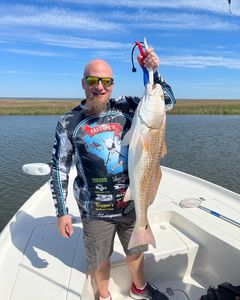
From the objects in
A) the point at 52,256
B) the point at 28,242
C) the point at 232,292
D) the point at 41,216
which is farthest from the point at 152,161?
the point at 41,216

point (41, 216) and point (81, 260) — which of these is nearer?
point (81, 260)

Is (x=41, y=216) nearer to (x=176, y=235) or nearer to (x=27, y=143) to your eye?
(x=176, y=235)

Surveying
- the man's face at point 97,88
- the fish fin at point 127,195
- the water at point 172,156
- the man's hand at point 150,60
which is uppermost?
the man's hand at point 150,60

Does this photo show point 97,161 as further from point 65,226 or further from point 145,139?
point 65,226

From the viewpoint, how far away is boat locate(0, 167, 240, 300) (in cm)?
307

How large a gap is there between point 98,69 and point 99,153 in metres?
0.71

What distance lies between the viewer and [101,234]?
283 cm

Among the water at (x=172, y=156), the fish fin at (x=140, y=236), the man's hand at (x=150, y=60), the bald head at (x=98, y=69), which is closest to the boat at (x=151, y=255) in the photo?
the fish fin at (x=140, y=236)

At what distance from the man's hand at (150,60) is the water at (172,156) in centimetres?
743

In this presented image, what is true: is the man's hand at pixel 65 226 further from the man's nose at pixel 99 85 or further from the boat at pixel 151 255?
the man's nose at pixel 99 85

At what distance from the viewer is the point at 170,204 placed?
4770mm

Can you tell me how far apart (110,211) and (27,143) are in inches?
677

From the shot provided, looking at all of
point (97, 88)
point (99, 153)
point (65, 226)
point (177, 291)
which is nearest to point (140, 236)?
point (65, 226)

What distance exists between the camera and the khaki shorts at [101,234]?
2.83 metres
